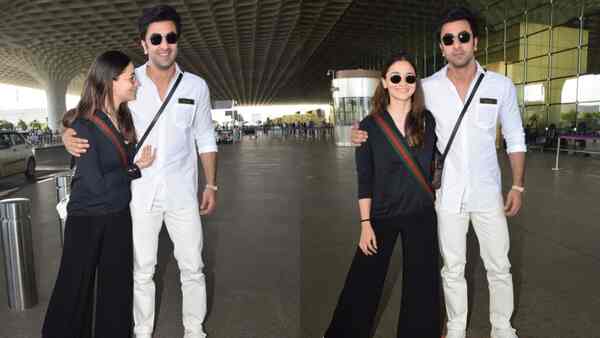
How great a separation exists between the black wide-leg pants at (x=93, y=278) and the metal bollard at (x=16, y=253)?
119 cm

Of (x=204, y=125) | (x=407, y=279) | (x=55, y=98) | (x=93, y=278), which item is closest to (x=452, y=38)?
(x=407, y=279)

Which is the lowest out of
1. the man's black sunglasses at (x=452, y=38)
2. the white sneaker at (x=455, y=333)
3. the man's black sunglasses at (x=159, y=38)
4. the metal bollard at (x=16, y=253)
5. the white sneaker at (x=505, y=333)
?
the white sneaker at (x=505, y=333)

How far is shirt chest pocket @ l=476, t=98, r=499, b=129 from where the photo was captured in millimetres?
2322

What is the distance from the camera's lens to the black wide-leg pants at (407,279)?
2232 millimetres

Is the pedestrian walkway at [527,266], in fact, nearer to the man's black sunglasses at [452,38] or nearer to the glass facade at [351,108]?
the man's black sunglasses at [452,38]

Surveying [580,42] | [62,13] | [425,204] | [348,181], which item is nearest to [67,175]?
[425,204]

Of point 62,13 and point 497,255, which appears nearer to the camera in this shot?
point 497,255

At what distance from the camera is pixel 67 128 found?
221 cm

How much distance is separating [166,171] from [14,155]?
36.5ft

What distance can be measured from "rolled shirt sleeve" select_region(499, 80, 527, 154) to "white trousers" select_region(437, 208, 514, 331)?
347mm

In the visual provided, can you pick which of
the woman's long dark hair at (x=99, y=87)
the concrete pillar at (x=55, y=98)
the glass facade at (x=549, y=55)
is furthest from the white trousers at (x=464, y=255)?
the concrete pillar at (x=55, y=98)

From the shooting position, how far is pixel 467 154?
234cm

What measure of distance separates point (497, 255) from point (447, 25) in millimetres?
1181

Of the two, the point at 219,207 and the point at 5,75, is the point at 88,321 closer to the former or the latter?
the point at 219,207
